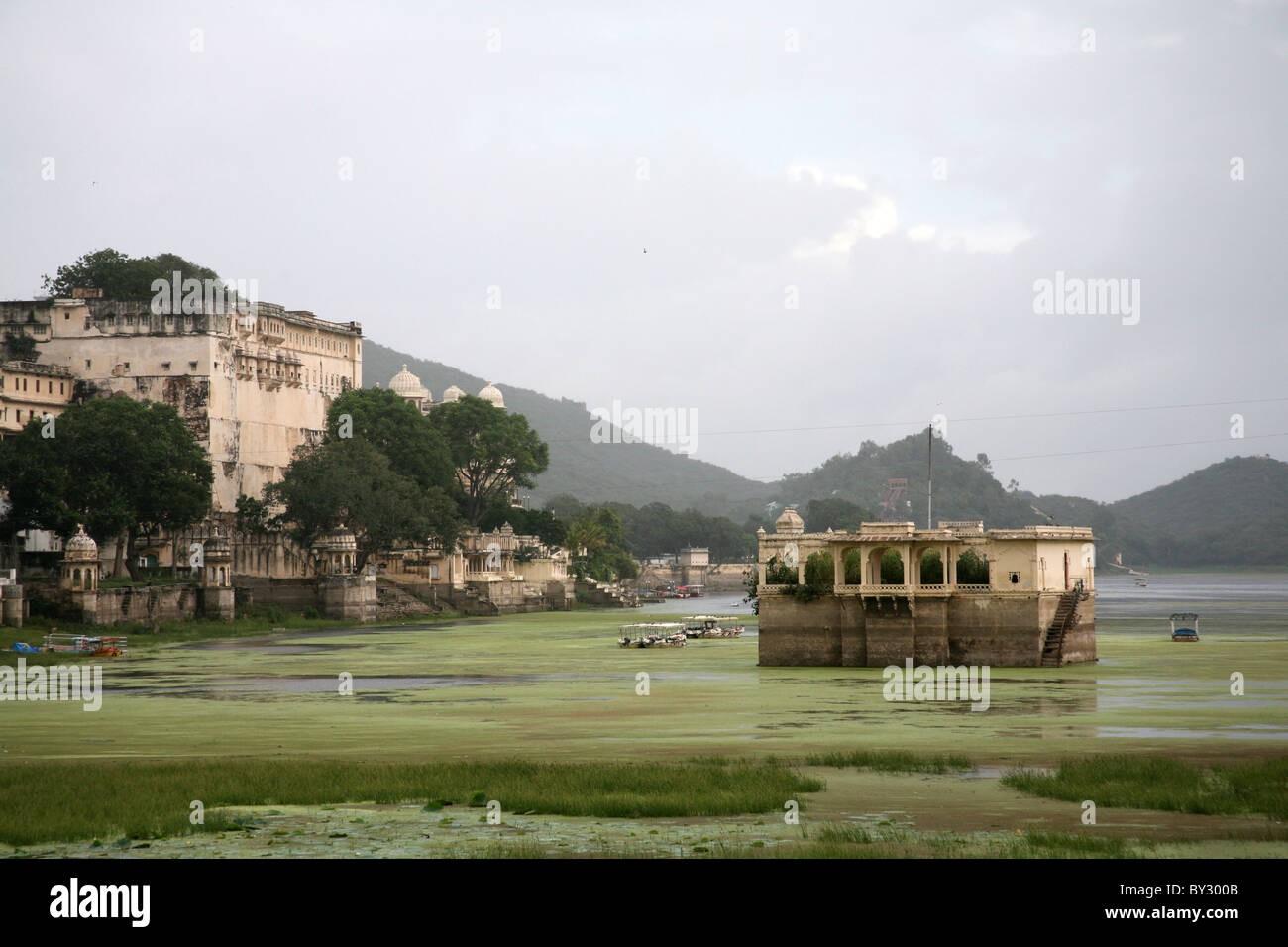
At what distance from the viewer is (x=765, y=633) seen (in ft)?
203

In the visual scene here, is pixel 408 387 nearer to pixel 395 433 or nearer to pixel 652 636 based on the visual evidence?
pixel 395 433

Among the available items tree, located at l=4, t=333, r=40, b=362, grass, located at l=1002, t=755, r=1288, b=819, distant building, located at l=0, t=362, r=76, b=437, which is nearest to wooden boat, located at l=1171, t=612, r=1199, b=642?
grass, located at l=1002, t=755, r=1288, b=819

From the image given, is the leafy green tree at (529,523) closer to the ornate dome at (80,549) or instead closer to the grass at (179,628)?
the grass at (179,628)

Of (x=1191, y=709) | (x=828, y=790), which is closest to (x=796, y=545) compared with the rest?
(x=1191, y=709)

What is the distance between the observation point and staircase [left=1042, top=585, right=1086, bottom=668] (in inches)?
2267

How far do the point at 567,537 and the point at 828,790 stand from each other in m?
142

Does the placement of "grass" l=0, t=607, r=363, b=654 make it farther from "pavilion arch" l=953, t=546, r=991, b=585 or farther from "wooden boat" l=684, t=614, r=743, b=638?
"pavilion arch" l=953, t=546, r=991, b=585

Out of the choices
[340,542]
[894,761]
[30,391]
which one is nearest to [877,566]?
[894,761]

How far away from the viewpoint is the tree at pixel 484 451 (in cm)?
14738

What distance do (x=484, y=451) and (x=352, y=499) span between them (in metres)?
36.9

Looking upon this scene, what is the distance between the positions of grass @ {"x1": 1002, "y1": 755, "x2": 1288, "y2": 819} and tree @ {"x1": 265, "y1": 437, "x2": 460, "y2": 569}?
3409 inches

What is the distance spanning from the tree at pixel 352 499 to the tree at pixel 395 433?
11782 millimetres

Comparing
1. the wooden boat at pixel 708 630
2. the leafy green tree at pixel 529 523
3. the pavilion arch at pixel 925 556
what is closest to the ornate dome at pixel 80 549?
the wooden boat at pixel 708 630
